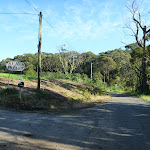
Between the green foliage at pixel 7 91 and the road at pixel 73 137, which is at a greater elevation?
the green foliage at pixel 7 91

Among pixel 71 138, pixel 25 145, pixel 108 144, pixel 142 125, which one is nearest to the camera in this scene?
pixel 25 145

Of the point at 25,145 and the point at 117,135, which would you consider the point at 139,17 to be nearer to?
the point at 117,135

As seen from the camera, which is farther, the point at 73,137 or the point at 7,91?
the point at 7,91

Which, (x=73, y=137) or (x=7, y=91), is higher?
(x=7, y=91)

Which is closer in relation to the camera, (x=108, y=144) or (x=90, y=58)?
(x=108, y=144)

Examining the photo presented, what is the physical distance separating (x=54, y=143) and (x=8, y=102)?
5.87m

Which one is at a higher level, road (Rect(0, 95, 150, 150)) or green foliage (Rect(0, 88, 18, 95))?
green foliage (Rect(0, 88, 18, 95))

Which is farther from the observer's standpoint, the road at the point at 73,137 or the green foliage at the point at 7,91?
the green foliage at the point at 7,91

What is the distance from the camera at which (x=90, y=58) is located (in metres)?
70.4

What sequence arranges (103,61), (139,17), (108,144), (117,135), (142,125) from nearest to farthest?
(108,144) → (117,135) → (142,125) → (139,17) → (103,61)

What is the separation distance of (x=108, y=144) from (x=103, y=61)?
200 ft

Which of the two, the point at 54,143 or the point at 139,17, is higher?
the point at 139,17

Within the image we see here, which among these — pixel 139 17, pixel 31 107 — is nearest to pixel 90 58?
pixel 139 17

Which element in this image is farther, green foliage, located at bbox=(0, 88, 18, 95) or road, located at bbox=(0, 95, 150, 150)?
green foliage, located at bbox=(0, 88, 18, 95)
